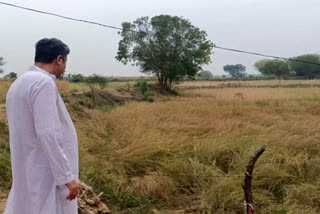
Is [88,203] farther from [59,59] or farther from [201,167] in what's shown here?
[59,59]

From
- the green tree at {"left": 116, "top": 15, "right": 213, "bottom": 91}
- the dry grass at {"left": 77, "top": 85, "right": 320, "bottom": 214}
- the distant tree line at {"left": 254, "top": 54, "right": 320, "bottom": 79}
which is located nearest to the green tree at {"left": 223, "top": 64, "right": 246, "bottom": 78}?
the distant tree line at {"left": 254, "top": 54, "right": 320, "bottom": 79}

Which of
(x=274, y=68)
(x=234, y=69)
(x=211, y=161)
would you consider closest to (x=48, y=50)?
(x=211, y=161)

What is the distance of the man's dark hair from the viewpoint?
1811 millimetres

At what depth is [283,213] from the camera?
3773 mm

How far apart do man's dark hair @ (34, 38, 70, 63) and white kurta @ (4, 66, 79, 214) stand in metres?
0.06

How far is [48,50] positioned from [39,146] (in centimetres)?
43

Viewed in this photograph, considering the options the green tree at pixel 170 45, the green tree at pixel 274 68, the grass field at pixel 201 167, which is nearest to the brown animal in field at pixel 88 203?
the grass field at pixel 201 167

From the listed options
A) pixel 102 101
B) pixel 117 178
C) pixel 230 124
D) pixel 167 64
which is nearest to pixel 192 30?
pixel 167 64

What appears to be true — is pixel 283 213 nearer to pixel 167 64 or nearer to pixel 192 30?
pixel 167 64

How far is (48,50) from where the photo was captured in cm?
181

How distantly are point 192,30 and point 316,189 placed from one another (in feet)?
79.0

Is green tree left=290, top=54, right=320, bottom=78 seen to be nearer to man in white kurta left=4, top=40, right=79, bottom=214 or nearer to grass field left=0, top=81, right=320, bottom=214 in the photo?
grass field left=0, top=81, right=320, bottom=214

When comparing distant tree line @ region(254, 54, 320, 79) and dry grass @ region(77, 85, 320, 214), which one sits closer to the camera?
dry grass @ region(77, 85, 320, 214)

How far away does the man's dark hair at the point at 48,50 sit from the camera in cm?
181
